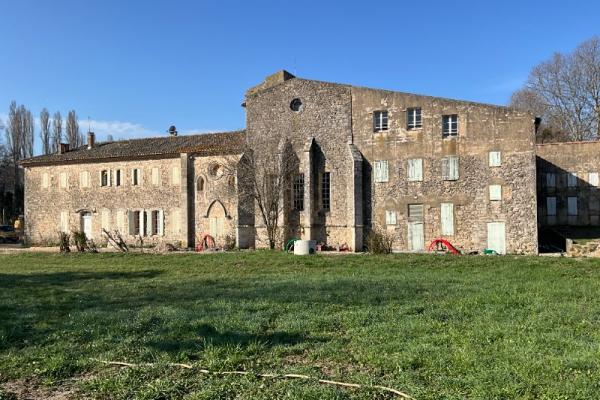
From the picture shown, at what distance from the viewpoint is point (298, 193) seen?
27062 millimetres

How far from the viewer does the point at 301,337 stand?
6.86 meters

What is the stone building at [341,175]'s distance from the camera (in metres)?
23.1

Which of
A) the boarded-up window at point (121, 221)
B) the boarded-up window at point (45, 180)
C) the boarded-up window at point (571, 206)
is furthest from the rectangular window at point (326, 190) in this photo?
Answer: the boarded-up window at point (45, 180)

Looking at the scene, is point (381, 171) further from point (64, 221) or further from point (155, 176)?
point (64, 221)

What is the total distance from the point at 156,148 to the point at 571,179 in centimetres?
2455

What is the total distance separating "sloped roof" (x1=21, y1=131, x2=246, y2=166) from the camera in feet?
96.8

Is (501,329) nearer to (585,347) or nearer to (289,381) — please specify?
(585,347)

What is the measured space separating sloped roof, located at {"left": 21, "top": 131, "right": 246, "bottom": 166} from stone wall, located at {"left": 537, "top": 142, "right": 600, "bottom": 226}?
58.3 feet

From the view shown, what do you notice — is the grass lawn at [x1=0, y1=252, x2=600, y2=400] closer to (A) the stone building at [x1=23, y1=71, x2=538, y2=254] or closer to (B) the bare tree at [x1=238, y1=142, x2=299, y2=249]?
(A) the stone building at [x1=23, y1=71, x2=538, y2=254]

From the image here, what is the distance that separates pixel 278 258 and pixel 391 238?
680cm

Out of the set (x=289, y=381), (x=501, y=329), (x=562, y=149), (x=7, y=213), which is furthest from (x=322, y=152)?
(x=7, y=213)

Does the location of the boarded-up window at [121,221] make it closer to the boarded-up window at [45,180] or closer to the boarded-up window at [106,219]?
the boarded-up window at [106,219]


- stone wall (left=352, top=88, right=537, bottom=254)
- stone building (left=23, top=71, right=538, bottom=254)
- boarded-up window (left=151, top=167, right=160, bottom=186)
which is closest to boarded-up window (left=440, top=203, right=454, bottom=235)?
stone building (left=23, top=71, right=538, bottom=254)

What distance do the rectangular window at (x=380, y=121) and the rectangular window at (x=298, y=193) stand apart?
15.2 ft
